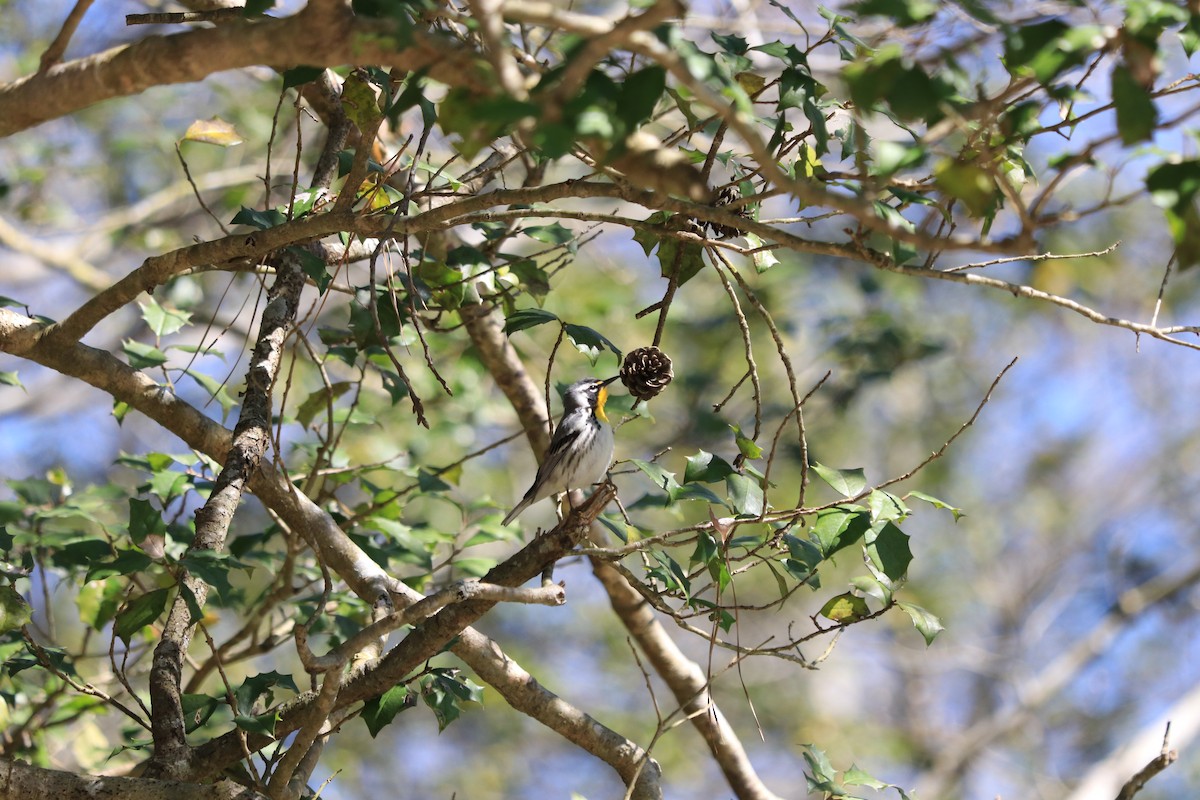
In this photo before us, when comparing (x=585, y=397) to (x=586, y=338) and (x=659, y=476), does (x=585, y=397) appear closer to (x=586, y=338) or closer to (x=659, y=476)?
(x=586, y=338)

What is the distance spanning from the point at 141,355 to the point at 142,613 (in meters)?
0.80

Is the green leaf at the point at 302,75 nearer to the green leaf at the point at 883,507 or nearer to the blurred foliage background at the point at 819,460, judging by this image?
the green leaf at the point at 883,507

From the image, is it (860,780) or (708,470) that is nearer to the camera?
(708,470)

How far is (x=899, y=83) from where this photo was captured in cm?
130

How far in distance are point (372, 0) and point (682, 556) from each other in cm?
488

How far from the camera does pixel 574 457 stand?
10.8 feet

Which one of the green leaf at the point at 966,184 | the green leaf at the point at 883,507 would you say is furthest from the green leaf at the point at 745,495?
the green leaf at the point at 966,184

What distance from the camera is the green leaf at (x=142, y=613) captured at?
2209 millimetres

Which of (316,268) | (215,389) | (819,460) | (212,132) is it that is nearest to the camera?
(316,268)

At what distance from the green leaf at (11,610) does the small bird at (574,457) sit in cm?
138

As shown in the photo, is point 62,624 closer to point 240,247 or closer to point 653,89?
point 240,247

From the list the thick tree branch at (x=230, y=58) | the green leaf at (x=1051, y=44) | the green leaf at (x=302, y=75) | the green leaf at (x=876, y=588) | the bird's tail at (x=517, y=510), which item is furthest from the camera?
the bird's tail at (x=517, y=510)

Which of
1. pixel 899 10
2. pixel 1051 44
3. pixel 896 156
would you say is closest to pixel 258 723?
pixel 896 156

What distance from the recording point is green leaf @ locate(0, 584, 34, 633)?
2.13 m
